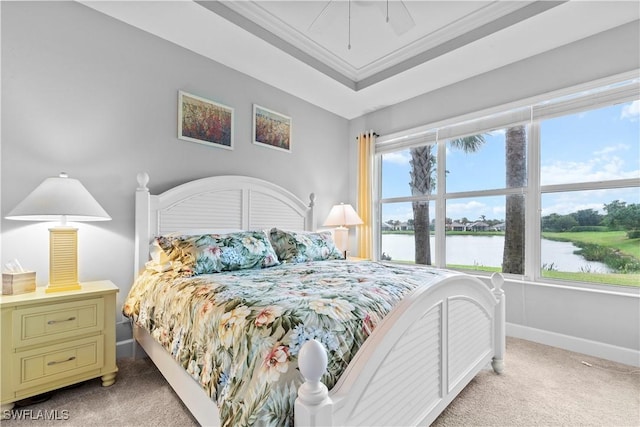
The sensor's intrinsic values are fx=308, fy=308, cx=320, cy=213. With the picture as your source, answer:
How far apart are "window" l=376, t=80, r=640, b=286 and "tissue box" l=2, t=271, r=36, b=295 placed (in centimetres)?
342

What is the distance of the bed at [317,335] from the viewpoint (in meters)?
0.92

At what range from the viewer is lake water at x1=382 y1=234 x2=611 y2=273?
2.64 meters

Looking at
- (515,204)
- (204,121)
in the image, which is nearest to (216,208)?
(204,121)

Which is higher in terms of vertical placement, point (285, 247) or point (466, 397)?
point (285, 247)

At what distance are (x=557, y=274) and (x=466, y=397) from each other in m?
1.65

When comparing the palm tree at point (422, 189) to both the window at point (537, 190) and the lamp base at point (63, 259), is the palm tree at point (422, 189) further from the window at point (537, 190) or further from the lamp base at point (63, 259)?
the lamp base at point (63, 259)

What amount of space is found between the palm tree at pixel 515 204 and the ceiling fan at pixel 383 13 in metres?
1.61

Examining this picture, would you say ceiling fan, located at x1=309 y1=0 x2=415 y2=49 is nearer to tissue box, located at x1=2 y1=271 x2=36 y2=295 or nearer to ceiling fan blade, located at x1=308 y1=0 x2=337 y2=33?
ceiling fan blade, located at x1=308 y1=0 x2=337 y2=33

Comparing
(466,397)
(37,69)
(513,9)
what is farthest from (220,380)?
(513,9)

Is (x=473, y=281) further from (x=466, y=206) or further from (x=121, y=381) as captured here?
(x=121, y=381)

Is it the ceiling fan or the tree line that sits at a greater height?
the ceiling fan

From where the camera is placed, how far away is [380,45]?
2895 mm

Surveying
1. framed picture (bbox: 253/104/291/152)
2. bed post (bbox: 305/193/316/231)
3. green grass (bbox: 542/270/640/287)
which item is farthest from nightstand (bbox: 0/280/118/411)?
green grass (bbox: 542/270/640/287)

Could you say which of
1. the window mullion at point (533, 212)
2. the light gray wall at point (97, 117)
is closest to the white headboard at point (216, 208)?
the light gray wall at point (97, 117)
